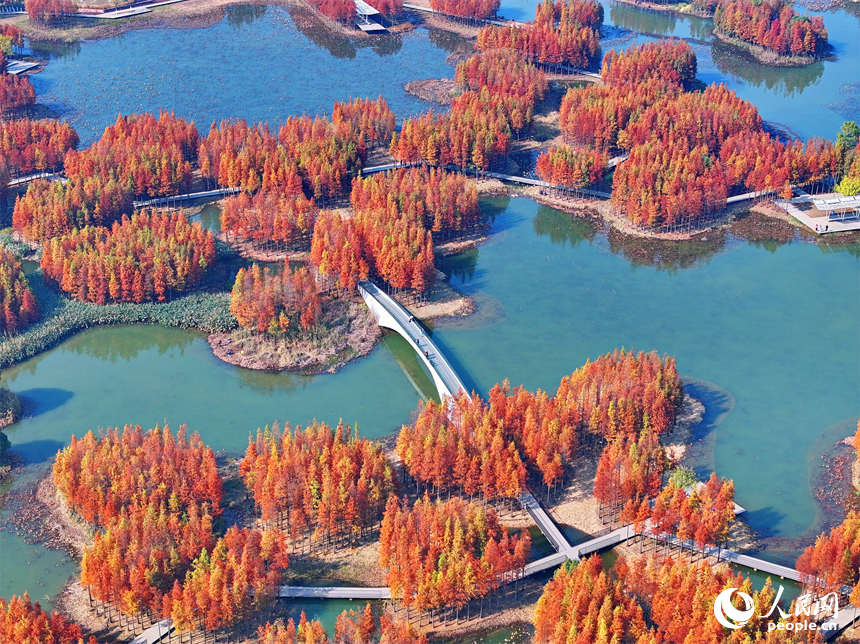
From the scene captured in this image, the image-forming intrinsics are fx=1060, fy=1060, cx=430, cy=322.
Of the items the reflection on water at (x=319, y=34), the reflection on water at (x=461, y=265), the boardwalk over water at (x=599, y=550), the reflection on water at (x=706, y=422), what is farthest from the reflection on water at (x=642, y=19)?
the boardwalk over water at (x=599, y=550)

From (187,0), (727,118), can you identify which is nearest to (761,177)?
(727,118)

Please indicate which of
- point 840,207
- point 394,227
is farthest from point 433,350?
point 840,207

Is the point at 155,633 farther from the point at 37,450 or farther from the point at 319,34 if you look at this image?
the point at 319,34

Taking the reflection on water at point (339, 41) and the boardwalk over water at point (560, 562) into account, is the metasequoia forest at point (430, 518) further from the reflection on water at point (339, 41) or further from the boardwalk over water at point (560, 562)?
the reflection on water at point (339, 41)

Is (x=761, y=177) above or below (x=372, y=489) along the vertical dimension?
above

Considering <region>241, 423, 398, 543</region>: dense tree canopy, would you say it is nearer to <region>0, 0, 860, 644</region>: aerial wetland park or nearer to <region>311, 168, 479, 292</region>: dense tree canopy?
<region>0, 0, 860, 644</region>: aerial wetland park

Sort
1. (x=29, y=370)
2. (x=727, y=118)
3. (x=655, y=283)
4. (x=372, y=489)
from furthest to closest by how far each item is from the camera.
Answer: (x=727, y=118) < (x=655, y=283) < (x=29, y=370) < (x=372, y=489)

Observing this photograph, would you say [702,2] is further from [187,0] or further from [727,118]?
[187,0]
